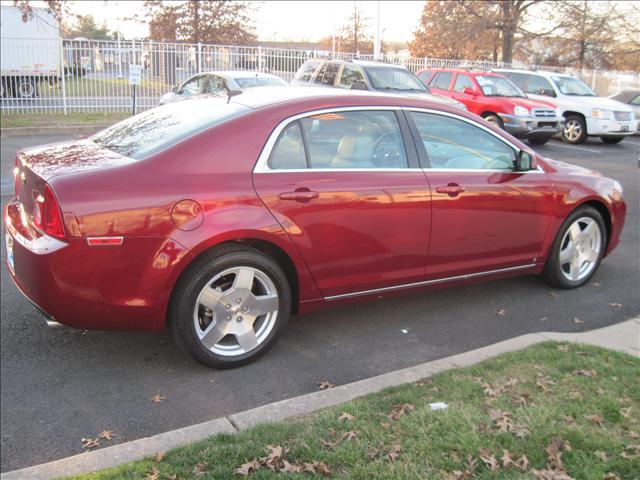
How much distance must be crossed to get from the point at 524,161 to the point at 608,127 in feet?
45.6

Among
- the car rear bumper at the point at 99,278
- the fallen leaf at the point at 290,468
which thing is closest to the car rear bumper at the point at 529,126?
the car rear bumper at the point at 99,278

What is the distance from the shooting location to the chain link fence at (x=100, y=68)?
62.7 feet

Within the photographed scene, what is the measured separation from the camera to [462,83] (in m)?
17.0

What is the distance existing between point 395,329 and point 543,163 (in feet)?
6.20

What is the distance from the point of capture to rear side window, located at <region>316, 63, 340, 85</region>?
15.2 metres

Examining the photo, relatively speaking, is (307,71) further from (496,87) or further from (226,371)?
(226,371)

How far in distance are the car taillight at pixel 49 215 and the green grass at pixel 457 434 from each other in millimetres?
1410

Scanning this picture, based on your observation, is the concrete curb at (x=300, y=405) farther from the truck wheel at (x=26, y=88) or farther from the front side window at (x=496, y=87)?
the truck wheel at (x=26, y=88)

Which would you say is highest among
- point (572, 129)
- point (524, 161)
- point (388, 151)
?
point (388, 151)

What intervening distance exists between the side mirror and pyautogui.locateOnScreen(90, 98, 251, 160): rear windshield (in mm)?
2222

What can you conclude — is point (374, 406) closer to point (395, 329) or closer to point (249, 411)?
point (249, 411)

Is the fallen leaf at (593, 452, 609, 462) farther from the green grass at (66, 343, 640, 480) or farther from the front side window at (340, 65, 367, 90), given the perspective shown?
the front side window at (340, 65, 367, 90)

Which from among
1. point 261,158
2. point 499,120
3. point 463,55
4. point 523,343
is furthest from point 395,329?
point 463,55

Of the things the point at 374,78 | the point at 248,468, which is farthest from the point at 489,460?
the point at 374,78
